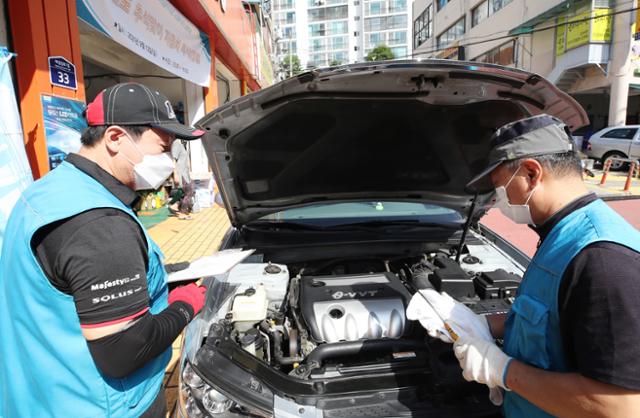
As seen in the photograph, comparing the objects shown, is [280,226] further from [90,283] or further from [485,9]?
[485,9]

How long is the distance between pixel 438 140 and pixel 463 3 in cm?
3072

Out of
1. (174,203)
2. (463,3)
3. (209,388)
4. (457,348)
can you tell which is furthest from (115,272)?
(463,3)

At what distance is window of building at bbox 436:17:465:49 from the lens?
2898 cm

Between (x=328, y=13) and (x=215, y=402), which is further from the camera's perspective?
(x=328, y=13)

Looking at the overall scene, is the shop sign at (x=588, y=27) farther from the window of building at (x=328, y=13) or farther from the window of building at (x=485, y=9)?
the window of building at (x=328, y=13)

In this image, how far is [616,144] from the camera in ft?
44.9

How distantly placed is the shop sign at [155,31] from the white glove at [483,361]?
4542mm

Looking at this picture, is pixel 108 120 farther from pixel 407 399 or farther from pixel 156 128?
pixel 407 399

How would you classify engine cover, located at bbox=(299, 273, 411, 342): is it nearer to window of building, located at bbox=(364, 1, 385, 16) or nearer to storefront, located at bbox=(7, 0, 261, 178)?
storefront, located at bbox=(7, 0, 261, 178)

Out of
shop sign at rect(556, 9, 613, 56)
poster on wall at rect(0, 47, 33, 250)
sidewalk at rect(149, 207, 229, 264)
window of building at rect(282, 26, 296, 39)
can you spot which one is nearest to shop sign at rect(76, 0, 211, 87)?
poster on wall at rect(0, 47, 33, 250)

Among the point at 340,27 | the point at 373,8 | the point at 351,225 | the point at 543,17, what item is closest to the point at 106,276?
the point at 351,225

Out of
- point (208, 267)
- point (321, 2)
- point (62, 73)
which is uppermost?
point (321, 2)

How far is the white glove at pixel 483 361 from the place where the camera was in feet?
4.11

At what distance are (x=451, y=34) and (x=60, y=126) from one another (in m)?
33.4
